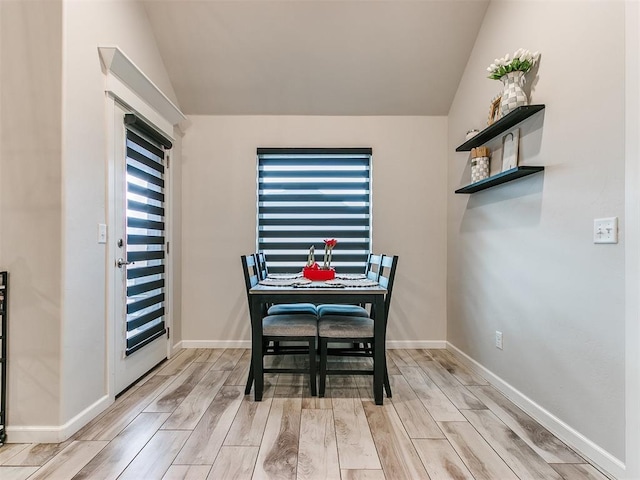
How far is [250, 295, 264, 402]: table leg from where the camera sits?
2.39 m

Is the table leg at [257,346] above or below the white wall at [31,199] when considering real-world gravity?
below

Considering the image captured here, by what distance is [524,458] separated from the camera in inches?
68.6

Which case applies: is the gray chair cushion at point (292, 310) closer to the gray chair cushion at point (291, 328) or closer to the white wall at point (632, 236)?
the gray chair cushion at point (291, 328)

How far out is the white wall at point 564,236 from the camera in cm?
165

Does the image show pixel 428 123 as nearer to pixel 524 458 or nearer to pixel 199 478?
pixel 524 458

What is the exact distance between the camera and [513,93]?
7.33 feet

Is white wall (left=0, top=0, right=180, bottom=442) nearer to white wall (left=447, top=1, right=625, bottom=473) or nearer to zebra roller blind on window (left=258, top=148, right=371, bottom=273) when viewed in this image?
zebra roller blind on window (left=258, top=148, right=371, bottom=273)

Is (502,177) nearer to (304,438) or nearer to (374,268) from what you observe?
(374,268)

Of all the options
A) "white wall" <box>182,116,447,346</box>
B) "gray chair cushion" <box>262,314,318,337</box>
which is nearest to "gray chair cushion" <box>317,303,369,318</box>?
"gray chair cushion" <box>262,314,318,337</box>

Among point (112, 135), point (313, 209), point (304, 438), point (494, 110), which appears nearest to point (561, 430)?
point (304, 438)

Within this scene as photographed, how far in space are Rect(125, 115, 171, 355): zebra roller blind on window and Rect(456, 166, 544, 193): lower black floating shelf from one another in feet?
8.24

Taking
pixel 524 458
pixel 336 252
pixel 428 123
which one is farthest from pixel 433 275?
pixel 524 458

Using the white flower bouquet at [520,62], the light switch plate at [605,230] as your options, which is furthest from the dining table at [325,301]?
the white flower bouquet at [520,62]

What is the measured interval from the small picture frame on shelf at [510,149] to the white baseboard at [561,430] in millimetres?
1495
